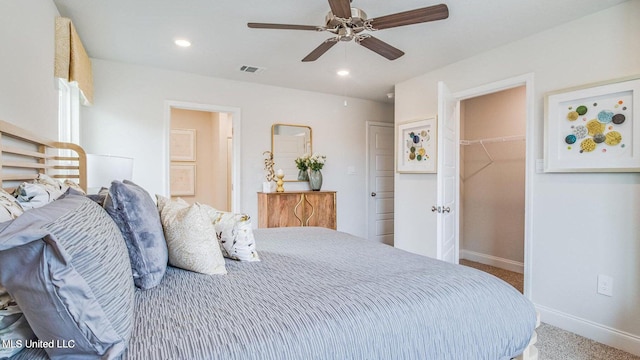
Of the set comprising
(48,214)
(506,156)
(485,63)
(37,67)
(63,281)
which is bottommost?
(63,281)

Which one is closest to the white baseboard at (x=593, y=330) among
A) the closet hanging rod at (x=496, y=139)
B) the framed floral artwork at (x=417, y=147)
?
the framed floral artwork at (x=417, y=147)

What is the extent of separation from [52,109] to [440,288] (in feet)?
8.93

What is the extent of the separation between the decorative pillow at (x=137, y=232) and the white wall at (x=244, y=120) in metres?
2.64

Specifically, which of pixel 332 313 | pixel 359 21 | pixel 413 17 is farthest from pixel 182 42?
pixel 332 313

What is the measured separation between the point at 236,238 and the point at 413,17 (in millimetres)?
1633

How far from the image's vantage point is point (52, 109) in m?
2.29

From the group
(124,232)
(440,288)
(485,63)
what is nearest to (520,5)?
(485,63)

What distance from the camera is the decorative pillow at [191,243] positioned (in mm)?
1416

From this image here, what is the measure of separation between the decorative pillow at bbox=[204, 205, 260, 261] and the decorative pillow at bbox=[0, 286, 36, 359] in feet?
3.00

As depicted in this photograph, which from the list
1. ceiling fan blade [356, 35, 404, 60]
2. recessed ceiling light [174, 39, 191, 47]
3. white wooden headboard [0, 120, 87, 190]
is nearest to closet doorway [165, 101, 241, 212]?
recessed ceiling light [174, 39, 191, 47]

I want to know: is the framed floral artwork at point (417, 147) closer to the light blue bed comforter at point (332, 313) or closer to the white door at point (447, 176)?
the white door at point (447, 176)

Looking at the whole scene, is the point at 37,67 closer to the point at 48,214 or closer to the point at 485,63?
the point at 48,214

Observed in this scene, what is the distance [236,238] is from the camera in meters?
1.65

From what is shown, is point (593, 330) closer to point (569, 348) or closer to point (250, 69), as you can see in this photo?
point (569, 348)
